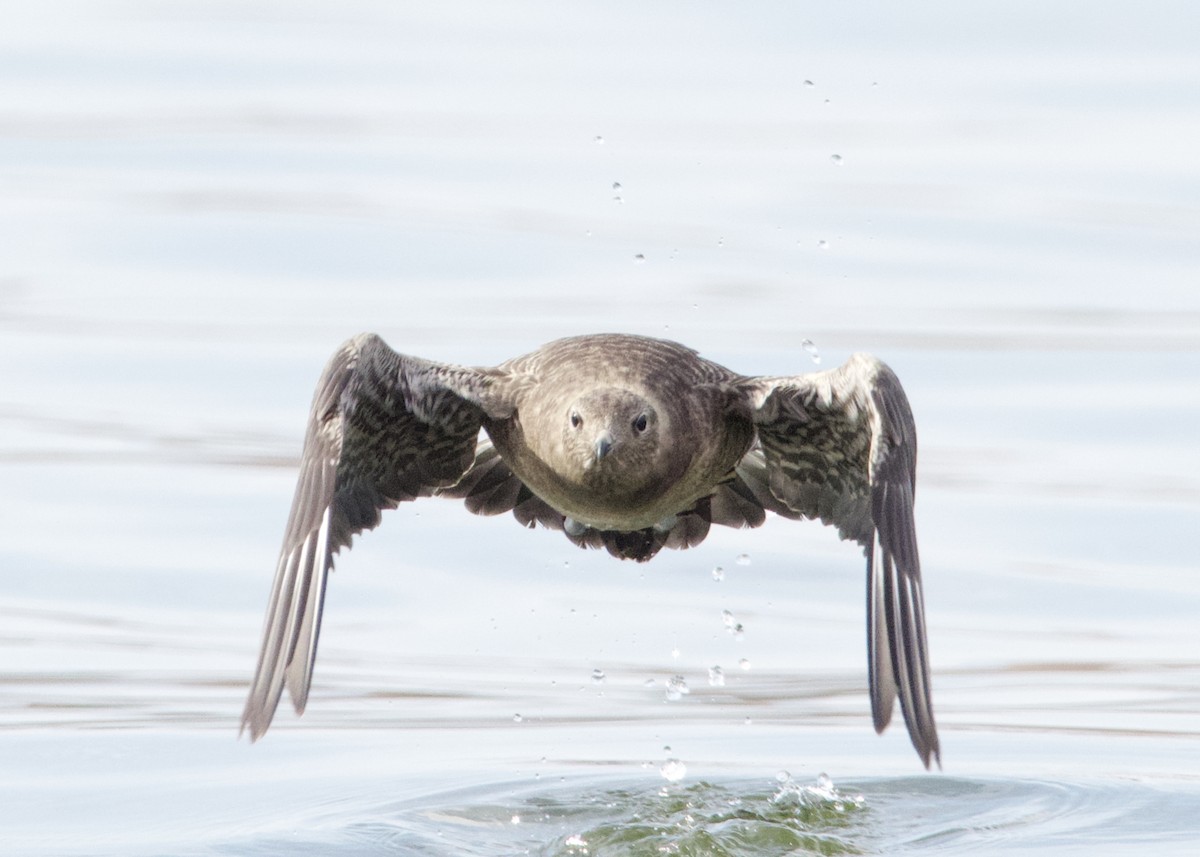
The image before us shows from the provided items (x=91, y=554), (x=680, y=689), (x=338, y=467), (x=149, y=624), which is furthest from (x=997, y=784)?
(x=91, y=554)

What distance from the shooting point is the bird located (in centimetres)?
817

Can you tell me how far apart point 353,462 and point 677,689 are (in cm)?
270

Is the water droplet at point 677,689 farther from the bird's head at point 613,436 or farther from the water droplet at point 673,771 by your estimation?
the bird's head at point 613,436

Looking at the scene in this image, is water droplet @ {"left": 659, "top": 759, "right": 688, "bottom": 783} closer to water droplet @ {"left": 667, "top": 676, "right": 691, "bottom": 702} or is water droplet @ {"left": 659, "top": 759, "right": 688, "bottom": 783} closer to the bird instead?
the bird

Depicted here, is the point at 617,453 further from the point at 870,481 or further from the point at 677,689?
the point at 677,689

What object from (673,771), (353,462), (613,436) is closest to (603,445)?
(613,436)

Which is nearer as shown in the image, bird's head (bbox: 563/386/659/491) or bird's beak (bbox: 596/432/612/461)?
bird's beak (bbox: 596/432/612/461)

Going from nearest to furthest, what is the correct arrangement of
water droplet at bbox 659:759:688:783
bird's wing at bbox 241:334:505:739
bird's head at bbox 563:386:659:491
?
bird's wing at bbox 241:334:505:739 → bird's head at bbox 563:386:659:491 → water droplet at bbox 659:759:688:783

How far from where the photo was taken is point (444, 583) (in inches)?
504

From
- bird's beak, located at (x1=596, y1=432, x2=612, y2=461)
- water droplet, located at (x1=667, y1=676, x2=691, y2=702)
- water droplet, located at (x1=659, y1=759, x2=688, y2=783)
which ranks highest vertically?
bird's beak, located at (x1=596, y1=432, x2=612, y2=461)

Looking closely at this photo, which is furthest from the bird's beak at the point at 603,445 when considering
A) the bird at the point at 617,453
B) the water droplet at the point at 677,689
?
the water droplet at the point at 677,689

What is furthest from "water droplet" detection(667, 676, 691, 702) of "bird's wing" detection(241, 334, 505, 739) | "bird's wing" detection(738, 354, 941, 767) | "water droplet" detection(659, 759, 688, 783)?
"bird's wing" detection(241, 334, 505, 739)

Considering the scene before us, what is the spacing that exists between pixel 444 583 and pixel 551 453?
13.3ft

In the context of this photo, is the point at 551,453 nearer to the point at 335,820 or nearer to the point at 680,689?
the point at 335,820
